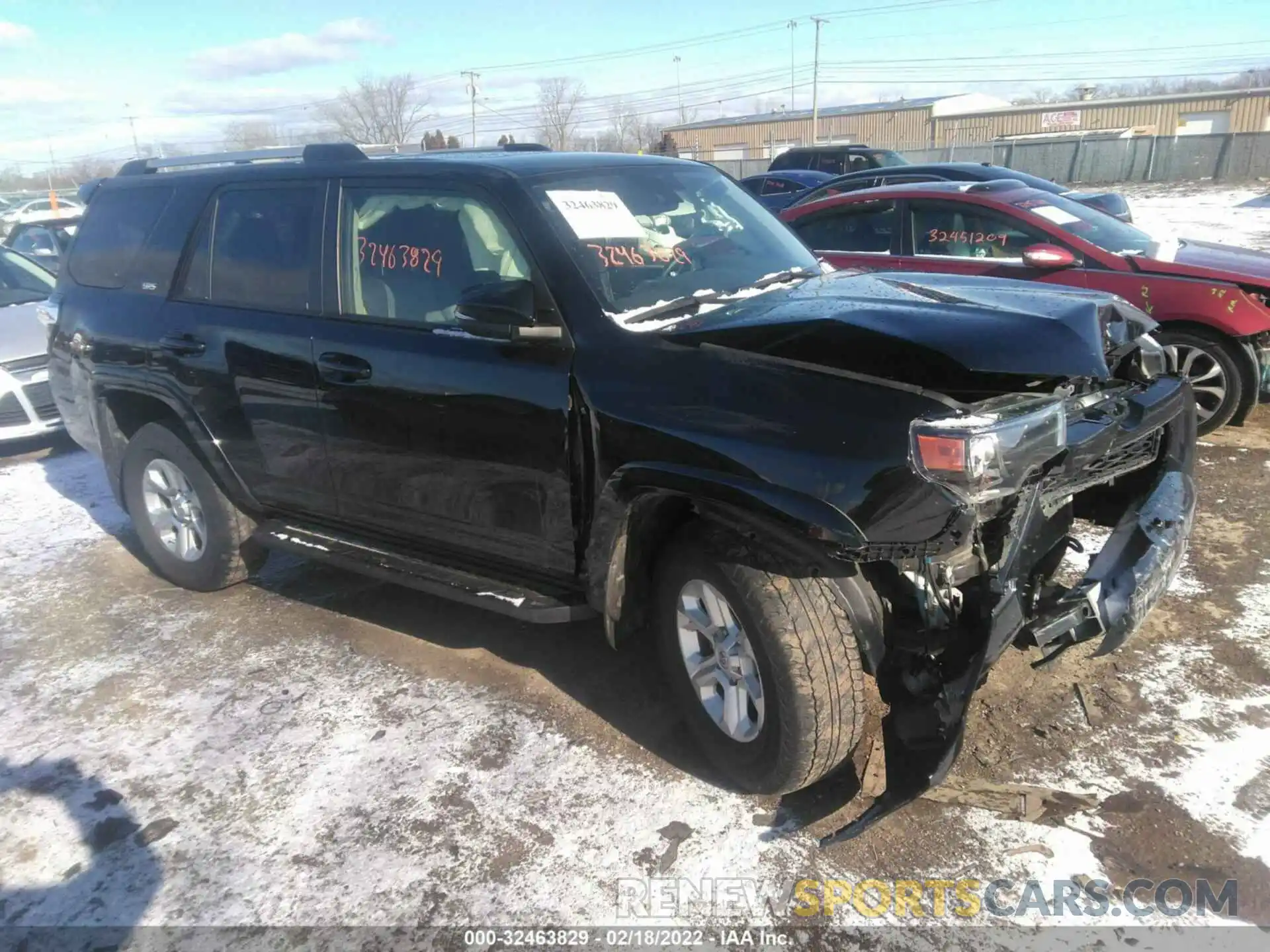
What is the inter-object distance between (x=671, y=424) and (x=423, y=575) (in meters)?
1.37

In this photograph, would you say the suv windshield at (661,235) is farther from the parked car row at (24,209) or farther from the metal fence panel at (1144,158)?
the metal fence panel at (1144,158)

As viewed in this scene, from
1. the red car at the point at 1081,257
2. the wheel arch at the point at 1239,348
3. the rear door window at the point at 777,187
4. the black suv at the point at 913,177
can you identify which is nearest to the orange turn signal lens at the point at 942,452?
the red car at the point at 1081,257

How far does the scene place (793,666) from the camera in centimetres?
267

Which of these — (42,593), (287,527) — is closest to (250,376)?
(287,527)

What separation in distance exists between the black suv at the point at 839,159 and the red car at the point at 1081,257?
13.2m

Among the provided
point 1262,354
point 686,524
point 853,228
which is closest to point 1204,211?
point 853,228

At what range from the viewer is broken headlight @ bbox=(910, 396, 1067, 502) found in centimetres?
230

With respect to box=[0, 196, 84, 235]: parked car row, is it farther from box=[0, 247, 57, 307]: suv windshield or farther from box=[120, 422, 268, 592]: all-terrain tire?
box=[120, 422, 268, 592]: all-terrain tire

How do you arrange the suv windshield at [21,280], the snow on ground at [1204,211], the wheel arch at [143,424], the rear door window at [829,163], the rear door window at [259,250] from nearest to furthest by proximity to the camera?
1. the rear door window at [259,250]
2. the wheel arch at [143,424]
3. the suv windshield at [21,280]
4. the snow on ground at [1204,211]
5. the rear door window at [829,163]

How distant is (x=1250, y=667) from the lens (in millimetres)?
3549

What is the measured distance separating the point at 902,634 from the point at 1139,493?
1.18 metres

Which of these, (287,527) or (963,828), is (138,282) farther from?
(963,828)

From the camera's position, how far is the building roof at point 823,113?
62.1 m

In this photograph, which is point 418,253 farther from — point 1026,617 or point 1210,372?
point 1210,372
